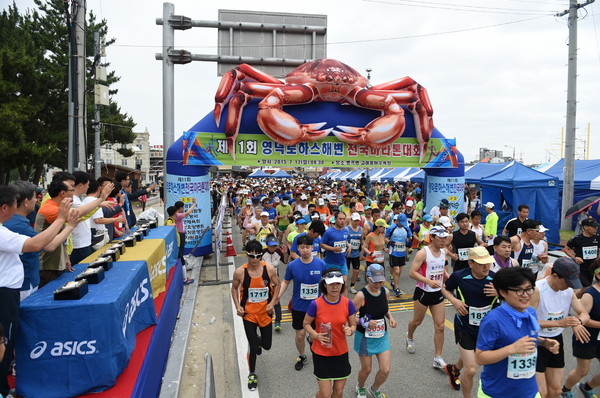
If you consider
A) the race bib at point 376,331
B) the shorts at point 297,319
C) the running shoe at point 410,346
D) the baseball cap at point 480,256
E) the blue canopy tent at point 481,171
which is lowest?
the running shoe at point 410,346

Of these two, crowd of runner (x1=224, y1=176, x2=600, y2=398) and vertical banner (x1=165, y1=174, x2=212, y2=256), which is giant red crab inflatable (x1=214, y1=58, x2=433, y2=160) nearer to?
vertical banner (x1=165, y1=174, x2=212, y2=256)

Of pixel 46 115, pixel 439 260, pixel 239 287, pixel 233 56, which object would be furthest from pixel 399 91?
pixel 46 115

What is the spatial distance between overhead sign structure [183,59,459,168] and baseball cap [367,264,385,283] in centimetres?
795

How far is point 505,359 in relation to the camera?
275cm

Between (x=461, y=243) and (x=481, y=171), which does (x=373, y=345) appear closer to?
(x=461, y=243)

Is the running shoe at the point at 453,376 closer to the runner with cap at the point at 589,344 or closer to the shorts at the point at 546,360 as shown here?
the shorts at the point at 546,360

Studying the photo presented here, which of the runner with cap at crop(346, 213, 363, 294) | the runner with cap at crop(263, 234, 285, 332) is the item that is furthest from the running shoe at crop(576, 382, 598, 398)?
the runner with cap at crop(346, 213, 363, 294)

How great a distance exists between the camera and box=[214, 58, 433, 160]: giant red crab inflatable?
1112 cm

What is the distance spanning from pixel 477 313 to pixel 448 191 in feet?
34.0

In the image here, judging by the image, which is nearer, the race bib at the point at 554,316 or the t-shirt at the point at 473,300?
the race bib at the point at 554,316

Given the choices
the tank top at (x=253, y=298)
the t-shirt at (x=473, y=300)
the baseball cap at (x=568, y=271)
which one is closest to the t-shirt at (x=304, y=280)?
the tank top at (x=253, y=298)

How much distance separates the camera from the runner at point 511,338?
2650mm

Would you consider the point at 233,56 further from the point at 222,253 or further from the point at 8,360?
the point at 8,360

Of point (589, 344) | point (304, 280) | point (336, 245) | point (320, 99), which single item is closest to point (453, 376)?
point (589, 344)
